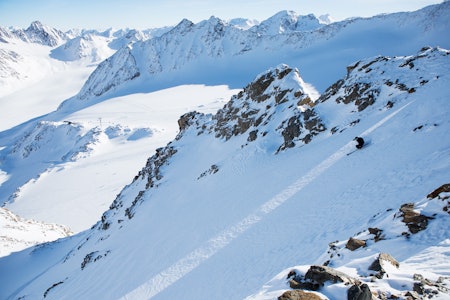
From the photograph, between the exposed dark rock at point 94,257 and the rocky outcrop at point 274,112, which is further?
the rocky outcrop at point 274,112

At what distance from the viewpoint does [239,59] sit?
541ft

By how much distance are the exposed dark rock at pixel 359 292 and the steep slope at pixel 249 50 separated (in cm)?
10814

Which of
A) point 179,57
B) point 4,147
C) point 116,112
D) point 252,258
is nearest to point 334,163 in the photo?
point 252,258

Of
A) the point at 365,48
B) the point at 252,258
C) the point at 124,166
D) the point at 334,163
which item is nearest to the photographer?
the point at 252,258

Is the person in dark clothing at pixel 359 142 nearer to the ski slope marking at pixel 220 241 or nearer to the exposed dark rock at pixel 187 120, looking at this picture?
the ski slope marking at pixel 220 241

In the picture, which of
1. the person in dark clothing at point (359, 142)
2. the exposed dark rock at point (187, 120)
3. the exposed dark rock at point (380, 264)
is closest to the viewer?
the exposed dark rock at point (380, 264)

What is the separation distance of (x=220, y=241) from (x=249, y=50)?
162308 mm

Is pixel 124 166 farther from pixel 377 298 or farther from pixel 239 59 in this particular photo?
pixel 239 59

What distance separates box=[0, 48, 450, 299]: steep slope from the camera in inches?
558

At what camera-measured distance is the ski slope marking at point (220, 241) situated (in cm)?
1623

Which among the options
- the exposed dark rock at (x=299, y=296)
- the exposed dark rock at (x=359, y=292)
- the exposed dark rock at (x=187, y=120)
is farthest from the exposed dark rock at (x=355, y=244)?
the exposed dark rock at (x=187, y=120)

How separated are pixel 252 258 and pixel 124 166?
5528 centimetres

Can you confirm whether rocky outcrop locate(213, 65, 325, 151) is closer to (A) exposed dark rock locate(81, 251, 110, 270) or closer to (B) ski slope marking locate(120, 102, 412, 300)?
(B) ski slope marking locate(120, 102, 412, 300)

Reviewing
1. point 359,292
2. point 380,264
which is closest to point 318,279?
point 359,292
